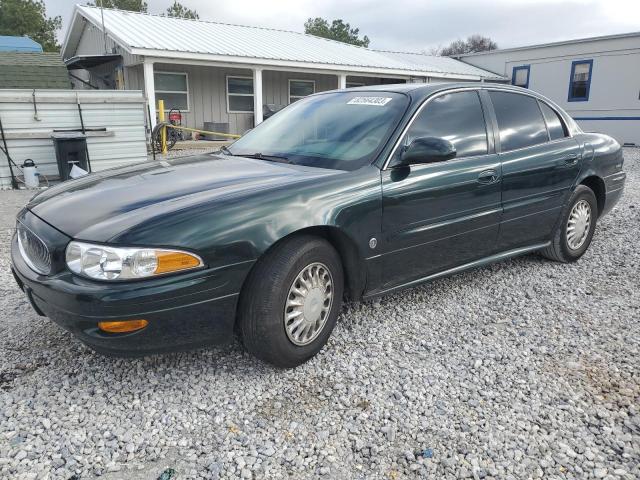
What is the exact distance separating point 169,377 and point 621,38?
2112 centimetres

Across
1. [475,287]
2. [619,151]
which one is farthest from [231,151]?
[619,151]

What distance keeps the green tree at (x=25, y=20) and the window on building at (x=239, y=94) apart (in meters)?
24.3

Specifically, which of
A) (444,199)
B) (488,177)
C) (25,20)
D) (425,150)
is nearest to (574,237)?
(488,177)

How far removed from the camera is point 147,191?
2.81 meters

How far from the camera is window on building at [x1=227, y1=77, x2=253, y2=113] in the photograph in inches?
699

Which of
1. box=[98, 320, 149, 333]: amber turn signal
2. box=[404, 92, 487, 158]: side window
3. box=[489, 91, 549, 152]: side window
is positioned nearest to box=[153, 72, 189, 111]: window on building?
box=[489, 91, 549, 152]: side window

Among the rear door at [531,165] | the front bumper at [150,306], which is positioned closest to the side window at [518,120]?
the rear door at [531,165]

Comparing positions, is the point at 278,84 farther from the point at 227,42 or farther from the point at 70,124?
the point at 70,124

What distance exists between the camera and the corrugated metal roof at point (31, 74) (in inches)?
417

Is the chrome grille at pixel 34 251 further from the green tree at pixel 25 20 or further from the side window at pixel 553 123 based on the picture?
the green tree at pixel 25 20

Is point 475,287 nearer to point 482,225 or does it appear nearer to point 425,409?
point 482,225

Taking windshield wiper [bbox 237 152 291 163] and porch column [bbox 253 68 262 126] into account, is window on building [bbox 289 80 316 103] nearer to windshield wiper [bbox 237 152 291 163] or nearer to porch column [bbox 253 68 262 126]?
porch column [bbox 253 68 262 126]

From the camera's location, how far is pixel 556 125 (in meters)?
4.53

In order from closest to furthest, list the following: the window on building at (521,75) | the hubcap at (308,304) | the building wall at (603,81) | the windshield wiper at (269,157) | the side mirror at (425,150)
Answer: the hubcap at (308,304) < the side mirror at (425,150) < the windshield wiper at (269,157) < the building wall at (603,81) < the window on building at (521,75)
